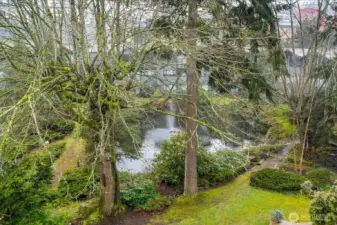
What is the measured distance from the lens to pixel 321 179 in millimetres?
8531

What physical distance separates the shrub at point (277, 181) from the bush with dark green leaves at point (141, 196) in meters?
3.02

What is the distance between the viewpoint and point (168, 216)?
7082 millimetres

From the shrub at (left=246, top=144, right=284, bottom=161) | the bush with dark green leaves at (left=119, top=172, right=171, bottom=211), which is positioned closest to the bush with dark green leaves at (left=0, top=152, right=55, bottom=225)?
the bush with dark green leaves at (left=119, top=172, right=171, bottom=211)

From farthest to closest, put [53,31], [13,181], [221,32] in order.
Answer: [221,32]
[53,31]
[13,181]

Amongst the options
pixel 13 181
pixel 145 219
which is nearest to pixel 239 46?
pixel 145 219

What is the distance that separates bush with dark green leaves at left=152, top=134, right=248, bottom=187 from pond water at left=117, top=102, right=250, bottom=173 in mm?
423

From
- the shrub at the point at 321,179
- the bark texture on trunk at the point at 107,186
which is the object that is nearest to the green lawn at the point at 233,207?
the shrub at the point at 321,179

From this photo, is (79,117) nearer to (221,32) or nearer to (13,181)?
(13,181)

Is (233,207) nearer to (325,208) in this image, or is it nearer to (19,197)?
(325,208)

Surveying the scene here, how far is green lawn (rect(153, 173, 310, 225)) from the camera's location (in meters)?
6.63

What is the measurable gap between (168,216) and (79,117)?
141 inches

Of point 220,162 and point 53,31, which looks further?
point 220,162

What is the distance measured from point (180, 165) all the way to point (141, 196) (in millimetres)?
1983

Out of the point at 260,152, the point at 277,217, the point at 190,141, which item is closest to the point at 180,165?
the point at 190,141
